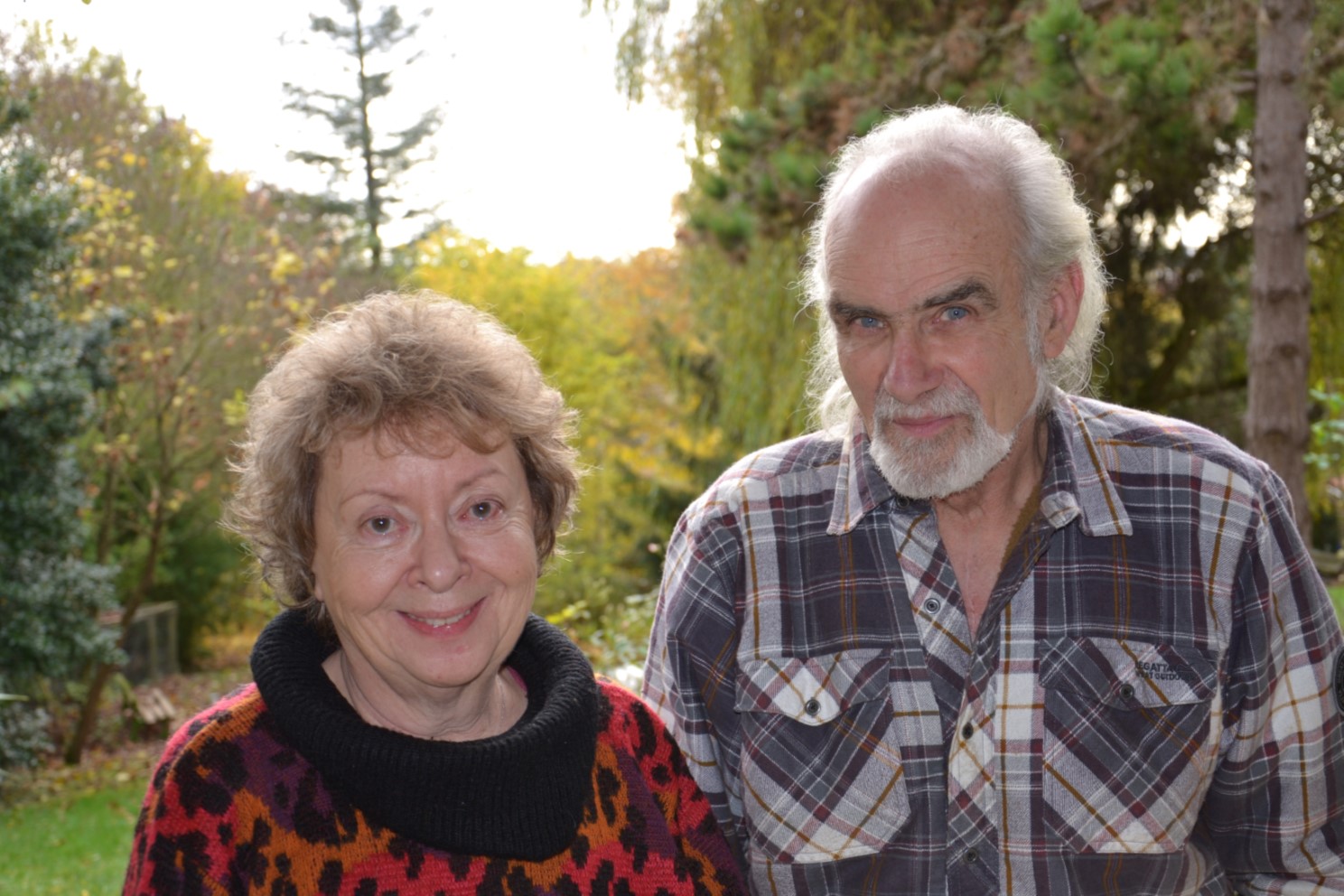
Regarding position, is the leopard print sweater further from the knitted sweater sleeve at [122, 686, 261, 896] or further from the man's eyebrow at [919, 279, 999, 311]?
the man's eyebrow at [919, 279, 999, 311]

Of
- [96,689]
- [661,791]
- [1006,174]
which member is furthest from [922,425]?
[96,689]

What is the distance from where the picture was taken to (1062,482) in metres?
2.08

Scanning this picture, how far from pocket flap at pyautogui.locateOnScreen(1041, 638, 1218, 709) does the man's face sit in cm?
31

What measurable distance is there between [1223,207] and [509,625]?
20.6 ft

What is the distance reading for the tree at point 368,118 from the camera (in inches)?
845

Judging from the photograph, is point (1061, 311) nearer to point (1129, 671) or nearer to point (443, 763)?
point (1129, 671)

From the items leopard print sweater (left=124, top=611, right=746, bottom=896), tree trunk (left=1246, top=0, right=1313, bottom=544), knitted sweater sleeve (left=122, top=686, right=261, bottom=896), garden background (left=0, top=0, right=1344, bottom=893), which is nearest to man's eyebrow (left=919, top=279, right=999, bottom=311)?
garden background (left=0, top=0, right=1344, bottom=893)

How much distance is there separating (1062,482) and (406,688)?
110 cm

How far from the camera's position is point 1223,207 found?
272 inches

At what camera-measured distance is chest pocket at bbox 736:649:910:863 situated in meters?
1.98

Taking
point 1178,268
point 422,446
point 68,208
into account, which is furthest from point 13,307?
point 422,446

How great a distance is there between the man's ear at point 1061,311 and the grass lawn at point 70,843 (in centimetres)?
604

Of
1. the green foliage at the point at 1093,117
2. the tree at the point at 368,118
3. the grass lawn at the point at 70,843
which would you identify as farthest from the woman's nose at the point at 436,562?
the tree at the point at 368,118

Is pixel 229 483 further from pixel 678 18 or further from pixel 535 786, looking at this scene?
pixel 535 786
